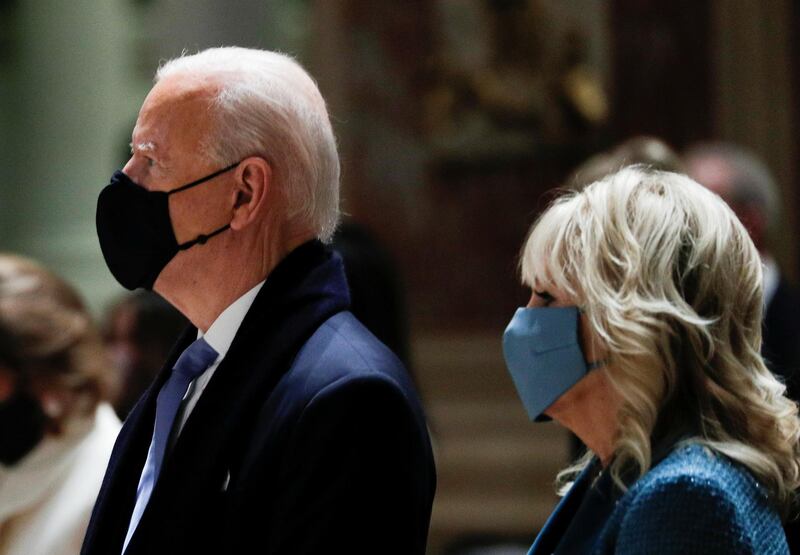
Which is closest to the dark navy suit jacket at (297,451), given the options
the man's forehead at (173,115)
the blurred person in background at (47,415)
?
the man's forehead at (173,115)

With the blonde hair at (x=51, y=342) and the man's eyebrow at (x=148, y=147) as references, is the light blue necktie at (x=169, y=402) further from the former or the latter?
the blonde hair at (x=51, y=342)

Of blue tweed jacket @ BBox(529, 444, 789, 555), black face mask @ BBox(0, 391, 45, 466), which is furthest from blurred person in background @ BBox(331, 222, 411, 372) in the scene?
blue tweed jacket @ BBox(529, 444, 789, 555)

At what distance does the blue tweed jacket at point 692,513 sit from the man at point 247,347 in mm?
375

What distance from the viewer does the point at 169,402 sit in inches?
111

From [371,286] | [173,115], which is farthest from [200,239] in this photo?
[371,286]

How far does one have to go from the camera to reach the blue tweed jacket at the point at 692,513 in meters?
2.27

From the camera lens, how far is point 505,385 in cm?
911

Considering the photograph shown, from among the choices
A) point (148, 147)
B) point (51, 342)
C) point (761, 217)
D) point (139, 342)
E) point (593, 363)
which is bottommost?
point (761, 217)

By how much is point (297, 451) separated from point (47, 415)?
134 centimetres

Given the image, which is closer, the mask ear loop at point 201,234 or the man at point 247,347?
the man at point 247,347

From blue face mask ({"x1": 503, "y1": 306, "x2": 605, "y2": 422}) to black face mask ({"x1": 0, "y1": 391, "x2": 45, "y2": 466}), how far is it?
1.47 m

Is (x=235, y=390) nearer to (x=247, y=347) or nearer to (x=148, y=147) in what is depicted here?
(x=247, y=347)

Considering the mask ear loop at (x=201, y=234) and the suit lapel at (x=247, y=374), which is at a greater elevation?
the mask ear loop at (x=201, y=234)

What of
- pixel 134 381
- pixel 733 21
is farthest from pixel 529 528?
pixel 134 381
